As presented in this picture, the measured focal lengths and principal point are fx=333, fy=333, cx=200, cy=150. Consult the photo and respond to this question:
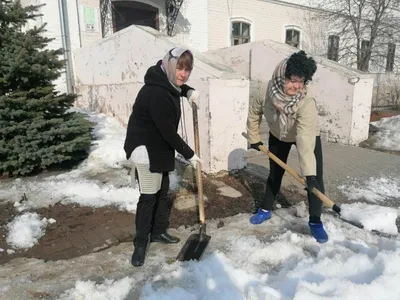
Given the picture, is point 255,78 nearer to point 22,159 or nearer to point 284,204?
point 284,204

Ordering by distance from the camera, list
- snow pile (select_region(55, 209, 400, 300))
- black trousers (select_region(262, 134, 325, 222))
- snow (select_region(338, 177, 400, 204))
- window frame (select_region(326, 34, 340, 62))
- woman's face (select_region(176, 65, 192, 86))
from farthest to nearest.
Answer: window frame (select_region(326, 34, 340, 62)) < snow (select_region(338, 177, 400, 204)) < black trousers (select_region(262, 134, 325, 222)) < woman's face (select_region(176, 65, 192, 86)) < snow pile (select_region(55, 209, 400, 300))

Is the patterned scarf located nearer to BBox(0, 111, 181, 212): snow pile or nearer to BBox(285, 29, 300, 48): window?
BBox(0, 111, 181, 212): snow pile

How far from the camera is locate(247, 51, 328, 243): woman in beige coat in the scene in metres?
2.88

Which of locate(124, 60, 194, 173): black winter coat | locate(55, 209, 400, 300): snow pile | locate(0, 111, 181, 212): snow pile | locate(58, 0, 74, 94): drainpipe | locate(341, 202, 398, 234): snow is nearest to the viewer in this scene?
locate(55, 209, 400, 300): snow pile

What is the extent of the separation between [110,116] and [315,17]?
475 inches

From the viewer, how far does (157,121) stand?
2.63 meters

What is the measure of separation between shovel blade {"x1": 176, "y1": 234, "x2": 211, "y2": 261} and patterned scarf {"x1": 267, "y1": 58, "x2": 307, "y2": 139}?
1.32 metres

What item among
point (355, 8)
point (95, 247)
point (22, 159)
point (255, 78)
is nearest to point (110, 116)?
point (22, 159)

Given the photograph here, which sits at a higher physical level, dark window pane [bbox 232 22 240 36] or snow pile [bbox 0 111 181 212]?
dark window pane [bbox 232 22 240 36]

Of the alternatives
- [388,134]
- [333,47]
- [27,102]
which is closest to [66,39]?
[27,102]

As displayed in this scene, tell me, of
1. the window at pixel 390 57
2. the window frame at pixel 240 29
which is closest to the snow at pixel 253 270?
the window frame at pixel 240 29

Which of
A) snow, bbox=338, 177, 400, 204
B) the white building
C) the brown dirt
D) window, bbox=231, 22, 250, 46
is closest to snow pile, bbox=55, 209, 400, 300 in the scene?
the brown dirt

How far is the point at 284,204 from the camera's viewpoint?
13.9ft

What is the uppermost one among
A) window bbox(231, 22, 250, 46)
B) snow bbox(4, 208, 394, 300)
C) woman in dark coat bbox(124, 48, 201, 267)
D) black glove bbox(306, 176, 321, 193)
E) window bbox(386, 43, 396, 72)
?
window bbox(231, 22, 250, 46)
